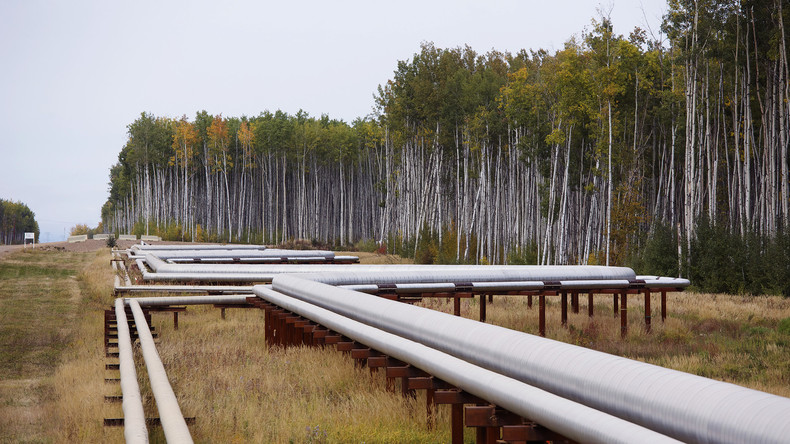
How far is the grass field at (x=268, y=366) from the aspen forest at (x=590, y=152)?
5.23 m

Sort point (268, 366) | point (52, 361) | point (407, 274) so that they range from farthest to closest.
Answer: point (407, 274) < point (52, 361) < point (268, 366)

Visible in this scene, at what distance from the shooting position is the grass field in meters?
5.72

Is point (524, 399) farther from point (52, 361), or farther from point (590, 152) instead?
point (590, 152)

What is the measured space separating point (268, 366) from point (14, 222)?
14365 cm

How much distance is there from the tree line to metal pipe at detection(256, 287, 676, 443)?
133m

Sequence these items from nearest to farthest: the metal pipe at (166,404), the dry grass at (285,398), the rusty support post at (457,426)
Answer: the metal pipe at (166,404), the rusty support post at (457,426), the dry grass at (285,398)

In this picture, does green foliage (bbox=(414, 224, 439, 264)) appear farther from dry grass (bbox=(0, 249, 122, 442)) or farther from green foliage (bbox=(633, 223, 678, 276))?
dry grass (bbox=(0, 249, 122, 442))

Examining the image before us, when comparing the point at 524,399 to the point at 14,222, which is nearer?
the point at 524,399

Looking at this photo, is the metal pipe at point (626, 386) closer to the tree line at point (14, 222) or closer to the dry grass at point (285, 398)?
the dry grass at point (285, 398)

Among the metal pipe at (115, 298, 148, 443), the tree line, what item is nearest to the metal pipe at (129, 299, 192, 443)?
the metal pipe at (115, 298, 148, 443)

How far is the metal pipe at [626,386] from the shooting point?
281 cm

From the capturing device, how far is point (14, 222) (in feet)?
444

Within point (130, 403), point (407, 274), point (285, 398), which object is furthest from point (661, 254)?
point (130, 403)

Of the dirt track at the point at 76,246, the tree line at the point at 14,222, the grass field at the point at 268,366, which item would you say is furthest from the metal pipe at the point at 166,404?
the tree line at the point at 14,222
